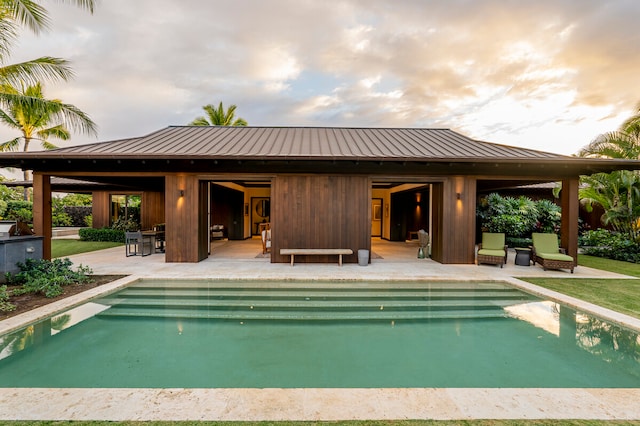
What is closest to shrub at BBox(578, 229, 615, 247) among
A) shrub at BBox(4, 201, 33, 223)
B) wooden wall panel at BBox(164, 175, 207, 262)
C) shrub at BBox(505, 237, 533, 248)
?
shrub at BBox(505, 237, 533, 248)

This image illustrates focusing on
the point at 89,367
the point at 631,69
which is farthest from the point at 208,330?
the point at 631,69

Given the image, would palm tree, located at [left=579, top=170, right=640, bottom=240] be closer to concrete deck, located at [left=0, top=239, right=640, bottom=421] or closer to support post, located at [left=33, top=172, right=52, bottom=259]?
concrete deck, located at [left=0, top=239, right=640, bottom=421]

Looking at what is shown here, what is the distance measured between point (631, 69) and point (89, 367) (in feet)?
57.4

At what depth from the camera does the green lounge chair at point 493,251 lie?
7.86 m

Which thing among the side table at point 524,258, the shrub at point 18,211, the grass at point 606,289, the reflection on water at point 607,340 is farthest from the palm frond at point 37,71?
the side table at point 524,258

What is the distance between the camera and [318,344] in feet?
11.5

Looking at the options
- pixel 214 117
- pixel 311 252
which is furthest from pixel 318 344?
pixel 214 117

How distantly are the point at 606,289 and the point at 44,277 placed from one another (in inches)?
445

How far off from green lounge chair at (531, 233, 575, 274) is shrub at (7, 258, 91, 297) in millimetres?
10982

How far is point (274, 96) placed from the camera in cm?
1834

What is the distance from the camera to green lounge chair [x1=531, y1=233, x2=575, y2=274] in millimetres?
7297

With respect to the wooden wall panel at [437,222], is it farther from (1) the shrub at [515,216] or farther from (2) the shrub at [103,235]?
(2) the shrub at [103,235]

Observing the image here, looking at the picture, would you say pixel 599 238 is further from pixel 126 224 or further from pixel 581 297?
pixel 126 224

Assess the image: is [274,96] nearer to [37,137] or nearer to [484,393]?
[37,137]
